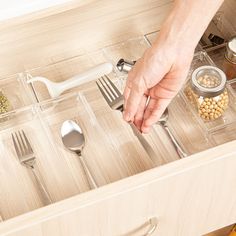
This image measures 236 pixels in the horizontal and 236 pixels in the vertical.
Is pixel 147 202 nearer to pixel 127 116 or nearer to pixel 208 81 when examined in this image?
pixel 127 116

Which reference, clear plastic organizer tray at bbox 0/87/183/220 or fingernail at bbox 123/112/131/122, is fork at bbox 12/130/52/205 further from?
fingernail at bbox 123/112/131/122

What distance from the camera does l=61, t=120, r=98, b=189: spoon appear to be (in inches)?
36.5

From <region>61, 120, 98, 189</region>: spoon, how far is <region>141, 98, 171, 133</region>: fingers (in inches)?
4.3

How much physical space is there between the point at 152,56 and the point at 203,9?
0.10 metres

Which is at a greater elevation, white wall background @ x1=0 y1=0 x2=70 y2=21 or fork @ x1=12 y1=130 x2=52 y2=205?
white wall background @ x1=0 y1=0 x2=70 y2=21

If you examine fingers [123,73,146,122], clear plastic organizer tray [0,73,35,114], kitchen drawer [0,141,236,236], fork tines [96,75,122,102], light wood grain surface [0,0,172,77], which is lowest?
kitchen drawer [0,141,236,236]

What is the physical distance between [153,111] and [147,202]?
18cm

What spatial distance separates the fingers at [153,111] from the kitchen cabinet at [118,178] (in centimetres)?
6

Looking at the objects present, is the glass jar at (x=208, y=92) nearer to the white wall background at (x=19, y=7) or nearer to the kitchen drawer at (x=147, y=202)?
the kitchen drawer at (x=147, y=202)

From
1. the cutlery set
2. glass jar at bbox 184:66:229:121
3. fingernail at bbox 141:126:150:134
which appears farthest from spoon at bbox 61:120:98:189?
glass jar at bbox 184:66:229:121

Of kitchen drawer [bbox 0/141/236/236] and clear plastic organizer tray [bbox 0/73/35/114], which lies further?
clear plastic organizer tray [bbox 0/73/35/114]

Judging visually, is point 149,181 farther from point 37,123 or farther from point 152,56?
point 37,123

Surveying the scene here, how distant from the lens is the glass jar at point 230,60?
3.26ft

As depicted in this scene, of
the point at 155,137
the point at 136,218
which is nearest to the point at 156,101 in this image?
the point at 155,137
